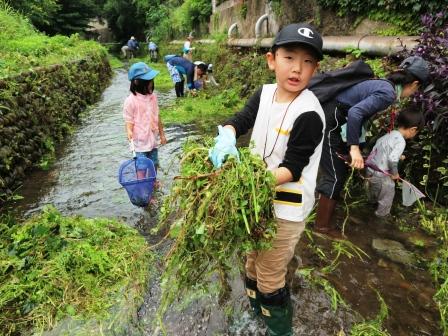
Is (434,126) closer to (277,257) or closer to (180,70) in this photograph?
(277,257)

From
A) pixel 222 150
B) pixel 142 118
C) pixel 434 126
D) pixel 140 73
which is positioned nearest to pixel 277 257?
pixel 222 150

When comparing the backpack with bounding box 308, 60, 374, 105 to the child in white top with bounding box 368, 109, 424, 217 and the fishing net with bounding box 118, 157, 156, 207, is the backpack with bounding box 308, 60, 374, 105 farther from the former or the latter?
the fishing net with bounding box 118, 157, 156, 207

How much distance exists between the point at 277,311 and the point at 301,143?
4.07 ft

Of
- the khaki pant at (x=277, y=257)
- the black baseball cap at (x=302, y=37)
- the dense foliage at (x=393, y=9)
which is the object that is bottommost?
the khaki pant at (x=277, y=257)

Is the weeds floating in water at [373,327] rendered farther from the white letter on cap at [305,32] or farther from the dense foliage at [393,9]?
the dense foliage at [393,9]

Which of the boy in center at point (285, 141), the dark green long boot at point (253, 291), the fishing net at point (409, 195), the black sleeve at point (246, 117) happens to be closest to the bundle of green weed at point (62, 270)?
the dark green long boot at point (253, 291)

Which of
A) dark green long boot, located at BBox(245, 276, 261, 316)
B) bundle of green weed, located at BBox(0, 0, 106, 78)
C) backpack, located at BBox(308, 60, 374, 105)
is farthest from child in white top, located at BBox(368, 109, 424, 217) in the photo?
bundle of green weed, located at BBox(0, 0, 106, 78)

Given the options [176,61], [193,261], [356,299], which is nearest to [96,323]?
[193,261]

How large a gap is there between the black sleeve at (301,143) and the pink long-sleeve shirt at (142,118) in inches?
130

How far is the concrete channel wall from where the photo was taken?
5.84m

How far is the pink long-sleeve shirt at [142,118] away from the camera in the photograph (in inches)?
198

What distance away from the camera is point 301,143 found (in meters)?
2.16

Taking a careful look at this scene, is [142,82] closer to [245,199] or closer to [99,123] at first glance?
[245,199]

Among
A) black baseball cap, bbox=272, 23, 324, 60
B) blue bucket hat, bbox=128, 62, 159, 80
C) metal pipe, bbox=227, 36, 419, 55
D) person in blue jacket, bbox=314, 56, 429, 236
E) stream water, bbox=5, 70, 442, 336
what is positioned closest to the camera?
black baseball cap, bbox=272, 23, 324, 60
